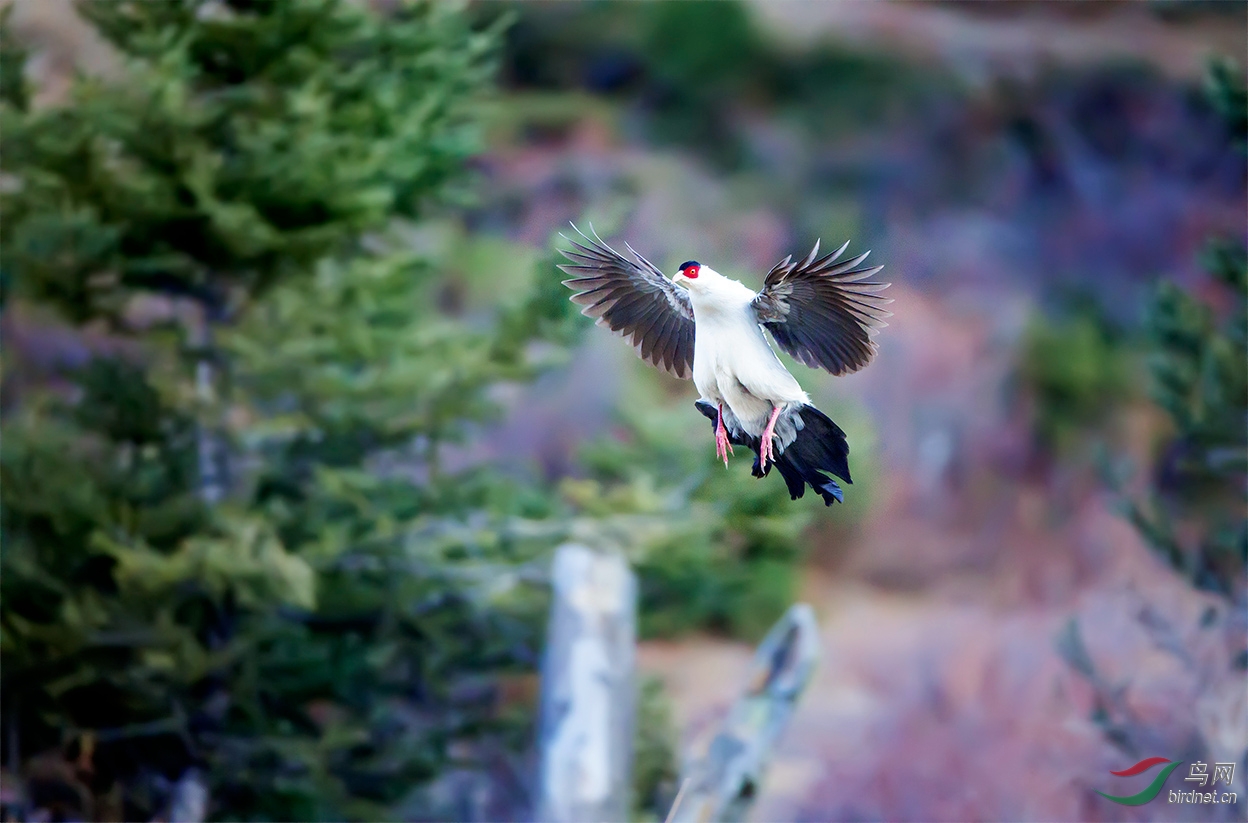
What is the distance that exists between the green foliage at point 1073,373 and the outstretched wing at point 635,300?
6.54 meters

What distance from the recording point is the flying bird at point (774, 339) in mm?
1212

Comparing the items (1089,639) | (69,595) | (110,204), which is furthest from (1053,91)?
(69,595)

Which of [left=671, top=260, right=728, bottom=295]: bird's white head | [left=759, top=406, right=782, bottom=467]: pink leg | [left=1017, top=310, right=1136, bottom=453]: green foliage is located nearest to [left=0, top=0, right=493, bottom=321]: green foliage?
[left=671, top=260, right=728, bottom=295]: bird's white head

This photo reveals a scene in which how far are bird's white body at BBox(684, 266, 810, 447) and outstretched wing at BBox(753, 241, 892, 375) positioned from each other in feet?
0.11

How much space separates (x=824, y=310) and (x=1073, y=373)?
6846 millimetres

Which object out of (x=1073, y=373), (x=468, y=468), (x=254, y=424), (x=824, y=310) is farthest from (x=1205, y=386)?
(x=824, y=310)

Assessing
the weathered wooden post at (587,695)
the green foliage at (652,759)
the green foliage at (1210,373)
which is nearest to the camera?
the weathered wooden post at (587,695)

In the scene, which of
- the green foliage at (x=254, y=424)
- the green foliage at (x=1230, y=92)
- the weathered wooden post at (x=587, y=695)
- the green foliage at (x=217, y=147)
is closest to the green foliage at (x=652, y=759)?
the green foliage at (x=254, y=424)

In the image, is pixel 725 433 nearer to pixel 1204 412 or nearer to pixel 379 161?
pixel 379 161

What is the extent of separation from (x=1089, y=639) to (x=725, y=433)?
6055 millimetres

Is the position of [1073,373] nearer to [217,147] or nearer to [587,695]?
[587,695]

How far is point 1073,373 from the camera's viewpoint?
753 centimetres

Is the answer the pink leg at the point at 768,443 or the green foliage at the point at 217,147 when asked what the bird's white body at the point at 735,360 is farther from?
the green foliage at the point at 217,147

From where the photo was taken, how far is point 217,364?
4.20 meters
